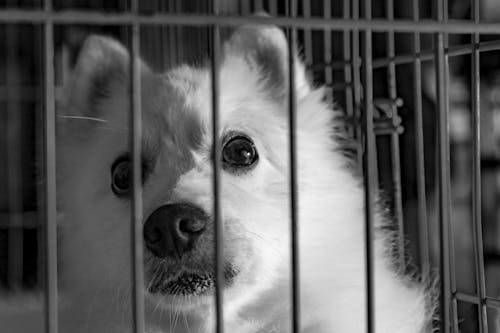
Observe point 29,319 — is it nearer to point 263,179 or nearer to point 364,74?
point 263,179

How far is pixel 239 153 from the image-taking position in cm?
183

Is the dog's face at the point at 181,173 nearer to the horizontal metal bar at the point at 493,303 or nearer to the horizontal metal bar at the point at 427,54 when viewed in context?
the horizontal metal bar at the point at 427,54

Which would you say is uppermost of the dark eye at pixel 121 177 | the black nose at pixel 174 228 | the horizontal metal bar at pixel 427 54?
the horizontal metal bar at pixel 427 54

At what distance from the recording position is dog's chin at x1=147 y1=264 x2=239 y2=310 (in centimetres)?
149

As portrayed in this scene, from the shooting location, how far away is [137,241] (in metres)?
1.12

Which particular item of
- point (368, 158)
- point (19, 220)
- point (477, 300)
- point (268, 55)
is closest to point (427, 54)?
point (268, 55)

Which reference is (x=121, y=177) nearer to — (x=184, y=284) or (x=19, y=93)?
(x=184, y=284)

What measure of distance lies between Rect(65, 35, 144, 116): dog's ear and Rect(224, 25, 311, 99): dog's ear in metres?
0.32

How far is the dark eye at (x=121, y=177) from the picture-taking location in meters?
1.86

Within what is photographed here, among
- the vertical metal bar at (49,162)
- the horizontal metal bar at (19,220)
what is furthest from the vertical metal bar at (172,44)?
the vertical metal bar at (49,162)

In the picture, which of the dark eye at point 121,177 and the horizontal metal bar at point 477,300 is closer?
the horizontal metal bar at point 477,300

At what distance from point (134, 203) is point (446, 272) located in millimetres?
571

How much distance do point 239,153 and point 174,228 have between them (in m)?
0.42

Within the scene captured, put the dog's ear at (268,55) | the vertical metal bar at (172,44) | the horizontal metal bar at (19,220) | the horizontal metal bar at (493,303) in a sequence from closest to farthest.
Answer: the horizontal metal bar at (493,303) < the dog's ear at (268,55) < the vertical metal bar at (172,44) < the horizontal metal bar at (19,220)
